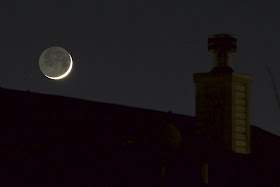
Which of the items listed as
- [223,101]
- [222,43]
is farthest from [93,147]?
[222,43]

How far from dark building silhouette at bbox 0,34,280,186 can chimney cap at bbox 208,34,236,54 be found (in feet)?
0.10

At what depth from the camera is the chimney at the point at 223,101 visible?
58.5 ft

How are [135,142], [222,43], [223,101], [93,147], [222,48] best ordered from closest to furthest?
[135,142] < [93,147] < [223,101] < [222,43] < [222,48]

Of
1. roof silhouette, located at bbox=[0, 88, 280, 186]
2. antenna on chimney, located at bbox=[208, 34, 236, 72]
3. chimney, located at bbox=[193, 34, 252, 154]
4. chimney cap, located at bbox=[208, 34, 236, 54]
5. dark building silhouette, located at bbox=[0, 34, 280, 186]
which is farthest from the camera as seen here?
chimney cap, located at bbox=[208, 34, 236, 54]

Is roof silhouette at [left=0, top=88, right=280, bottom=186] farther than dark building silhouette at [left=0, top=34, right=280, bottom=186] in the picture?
No

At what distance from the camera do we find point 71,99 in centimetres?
1639

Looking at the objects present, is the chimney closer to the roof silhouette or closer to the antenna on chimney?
the antenna on chimney

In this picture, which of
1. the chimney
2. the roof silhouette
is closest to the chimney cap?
the chimney

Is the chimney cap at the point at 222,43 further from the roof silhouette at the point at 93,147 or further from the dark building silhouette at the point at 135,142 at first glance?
the roof silhouette at the point at 93,147

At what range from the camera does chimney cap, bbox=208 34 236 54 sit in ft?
60.7

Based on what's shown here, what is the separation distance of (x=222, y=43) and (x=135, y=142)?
6013mm

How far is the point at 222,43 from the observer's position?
18.5 meters

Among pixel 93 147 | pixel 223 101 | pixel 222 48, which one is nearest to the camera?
pixel 93 147

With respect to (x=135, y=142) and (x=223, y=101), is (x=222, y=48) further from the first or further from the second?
(x=135, y=142)
